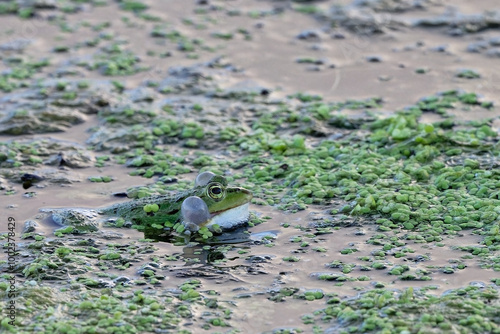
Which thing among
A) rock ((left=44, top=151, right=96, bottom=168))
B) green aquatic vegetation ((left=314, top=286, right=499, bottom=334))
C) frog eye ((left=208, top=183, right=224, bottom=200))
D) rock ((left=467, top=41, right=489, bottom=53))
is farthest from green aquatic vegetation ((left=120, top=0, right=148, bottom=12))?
green aquatic vegetation ((left=314, top=286, right=499, bottom=334))

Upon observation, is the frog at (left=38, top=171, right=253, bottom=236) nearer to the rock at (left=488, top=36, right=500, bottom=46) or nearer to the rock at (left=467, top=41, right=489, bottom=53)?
the rock at (left=467, top=41, right=489, bottom=53)

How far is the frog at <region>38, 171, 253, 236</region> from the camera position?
21.1ft

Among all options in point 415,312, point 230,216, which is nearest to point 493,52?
point 230,216

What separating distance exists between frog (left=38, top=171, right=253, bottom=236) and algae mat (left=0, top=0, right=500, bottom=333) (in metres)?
0.14

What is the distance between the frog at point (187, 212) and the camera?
644 cm

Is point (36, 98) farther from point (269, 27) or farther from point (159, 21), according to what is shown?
point (269, 27)

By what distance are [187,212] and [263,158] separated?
5.11 ft

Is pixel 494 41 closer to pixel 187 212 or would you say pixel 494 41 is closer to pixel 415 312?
pixel 187 212

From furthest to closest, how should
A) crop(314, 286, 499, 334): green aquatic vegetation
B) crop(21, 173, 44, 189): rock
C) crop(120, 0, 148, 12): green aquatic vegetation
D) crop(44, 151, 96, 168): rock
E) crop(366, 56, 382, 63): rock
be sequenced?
crop(120, 0, 148, 12): green aquatic vegetation < crop(366, 56, 382, 63): rock < crop(44, 151, 96, 168): rock < crop(21, 173, 44, 189): rock < crop(314, 286, 499, 334): green aquatic vegetation

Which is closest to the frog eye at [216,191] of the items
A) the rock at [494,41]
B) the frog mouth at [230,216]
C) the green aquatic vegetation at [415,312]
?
the frog mouth at [230,216]

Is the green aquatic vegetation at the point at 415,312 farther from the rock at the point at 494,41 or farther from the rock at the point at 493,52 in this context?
the rock at the point at 494,41

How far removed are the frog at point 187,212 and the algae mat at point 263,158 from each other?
14cm

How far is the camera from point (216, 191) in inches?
253

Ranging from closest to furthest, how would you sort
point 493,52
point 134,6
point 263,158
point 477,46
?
point 263,158
point 493,52
point 477,46
point 134,6
